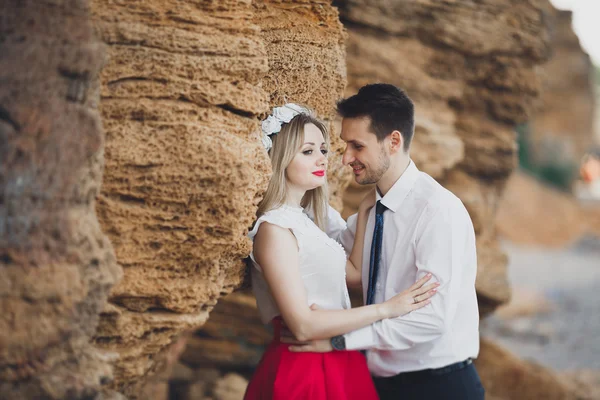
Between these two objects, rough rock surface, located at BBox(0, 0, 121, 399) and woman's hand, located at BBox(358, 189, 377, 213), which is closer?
rough rock surface, located at BBox(0, 0, 121, 399)

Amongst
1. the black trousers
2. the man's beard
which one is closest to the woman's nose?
the man's beard

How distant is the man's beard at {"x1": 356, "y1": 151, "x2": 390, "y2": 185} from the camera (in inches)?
144

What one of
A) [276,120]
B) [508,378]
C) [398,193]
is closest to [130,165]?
[276,120]

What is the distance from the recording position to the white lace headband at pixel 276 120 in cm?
348

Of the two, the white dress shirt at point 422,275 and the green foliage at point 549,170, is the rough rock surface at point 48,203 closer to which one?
the white dress shirt at point 422,275

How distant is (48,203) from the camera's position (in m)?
2.44

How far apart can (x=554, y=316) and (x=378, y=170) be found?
463 inches

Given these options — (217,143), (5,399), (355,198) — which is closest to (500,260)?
(355,198)

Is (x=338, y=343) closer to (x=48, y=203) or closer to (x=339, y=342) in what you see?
(x=339, y=342)

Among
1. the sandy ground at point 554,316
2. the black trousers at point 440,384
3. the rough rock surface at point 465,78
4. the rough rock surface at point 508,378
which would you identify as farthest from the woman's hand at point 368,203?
the sandy ground at point 554,316

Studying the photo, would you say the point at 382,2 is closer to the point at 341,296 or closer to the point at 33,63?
the point at 341,296

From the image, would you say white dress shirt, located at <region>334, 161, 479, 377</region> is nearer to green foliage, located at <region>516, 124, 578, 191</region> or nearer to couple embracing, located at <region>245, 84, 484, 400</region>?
couple embracing, located at <region>245, 84, 484, 400</region>

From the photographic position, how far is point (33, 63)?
97.0 inches

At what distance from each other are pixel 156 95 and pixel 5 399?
1.36 m
